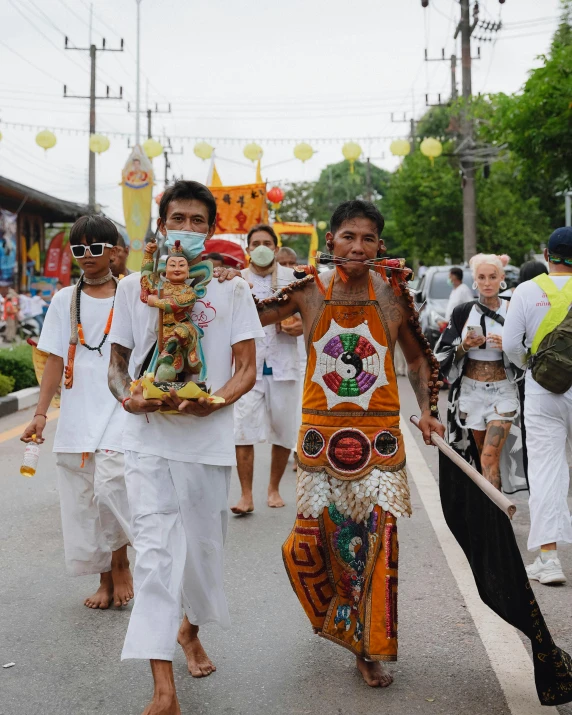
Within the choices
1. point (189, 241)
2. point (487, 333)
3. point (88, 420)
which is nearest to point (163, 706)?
point (189, 241)

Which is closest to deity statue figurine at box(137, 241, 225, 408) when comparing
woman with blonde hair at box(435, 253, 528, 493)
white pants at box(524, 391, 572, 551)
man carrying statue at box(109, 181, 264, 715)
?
man carrying statue at box(109, 181, 264, 715)

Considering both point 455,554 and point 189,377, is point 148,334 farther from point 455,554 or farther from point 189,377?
point 455,554

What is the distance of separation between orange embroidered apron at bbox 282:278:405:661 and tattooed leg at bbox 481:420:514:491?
8.58 feet

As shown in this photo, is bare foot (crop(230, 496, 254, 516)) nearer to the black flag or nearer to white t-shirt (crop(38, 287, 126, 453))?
white t-shirt (crop(38, 287, 126, 453))

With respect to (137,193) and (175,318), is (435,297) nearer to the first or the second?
(137,193)

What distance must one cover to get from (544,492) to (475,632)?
1.19 metres

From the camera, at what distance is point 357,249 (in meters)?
4.17

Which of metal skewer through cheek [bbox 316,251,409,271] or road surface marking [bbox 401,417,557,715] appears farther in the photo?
metal skewer through cheek [bbox 316,251,409,271]

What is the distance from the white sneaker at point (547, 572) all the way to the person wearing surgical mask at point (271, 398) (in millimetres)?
2366

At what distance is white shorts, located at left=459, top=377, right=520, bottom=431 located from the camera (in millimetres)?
6699

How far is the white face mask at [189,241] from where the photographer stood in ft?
12.6

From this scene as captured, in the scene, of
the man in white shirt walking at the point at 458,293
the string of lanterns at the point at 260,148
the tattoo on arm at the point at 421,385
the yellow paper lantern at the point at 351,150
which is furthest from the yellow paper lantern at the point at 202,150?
the tattoo on arm at the point at 421,385

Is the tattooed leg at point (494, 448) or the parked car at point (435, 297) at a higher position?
the parked car at point (435, 297)

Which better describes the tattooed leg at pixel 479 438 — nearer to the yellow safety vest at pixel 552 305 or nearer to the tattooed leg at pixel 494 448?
the tattooed leg at pixel 494 448
